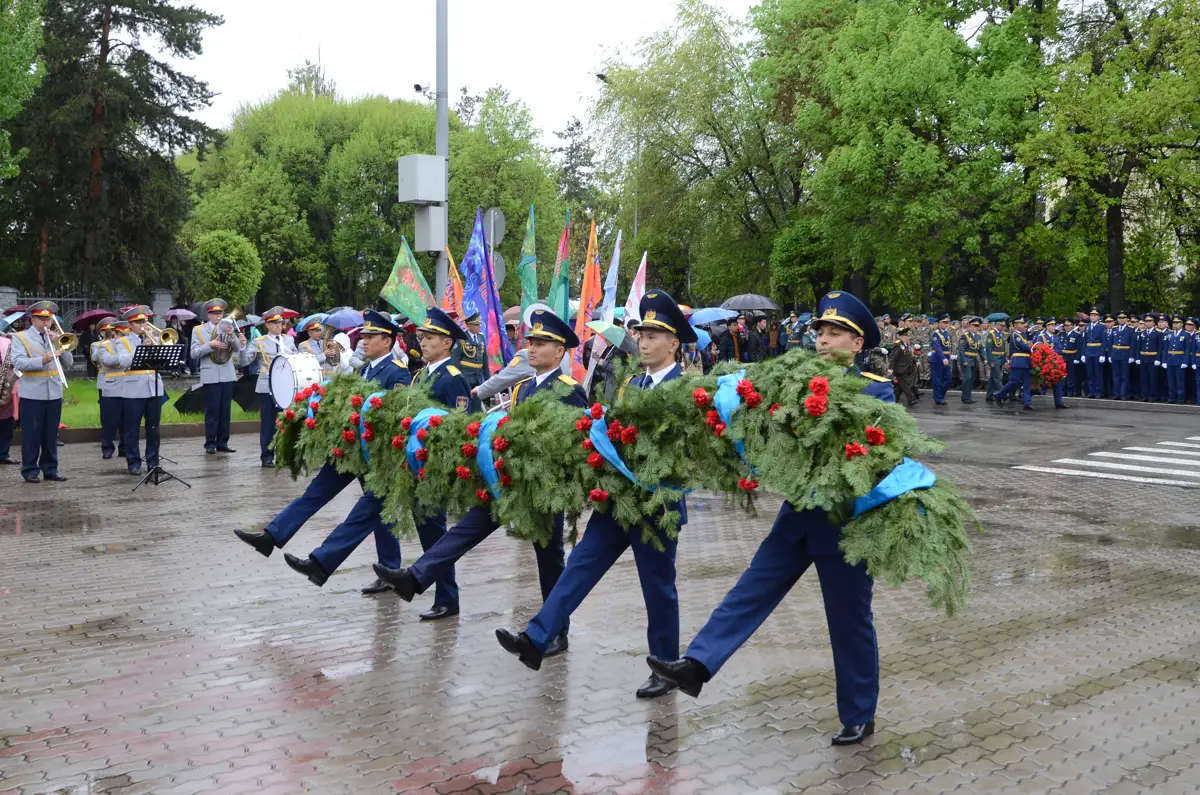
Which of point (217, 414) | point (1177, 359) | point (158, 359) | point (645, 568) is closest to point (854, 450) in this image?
point (645, 568)

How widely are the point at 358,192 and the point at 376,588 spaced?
147 ft

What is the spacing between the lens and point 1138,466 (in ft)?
50.8

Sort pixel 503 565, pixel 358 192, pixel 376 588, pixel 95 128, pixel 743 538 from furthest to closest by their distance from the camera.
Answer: pixel 358 192
pixel 95 128
pixel 743 538
pixel 503 565
pixel 376 588

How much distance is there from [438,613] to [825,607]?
121 inches

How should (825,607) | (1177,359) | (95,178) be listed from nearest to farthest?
(825,607), (1177,359), (95,178)

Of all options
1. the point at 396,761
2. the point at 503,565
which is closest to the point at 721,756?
the point at 396,761

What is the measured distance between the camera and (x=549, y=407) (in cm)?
623

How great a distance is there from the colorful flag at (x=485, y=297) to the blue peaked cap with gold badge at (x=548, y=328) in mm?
4088

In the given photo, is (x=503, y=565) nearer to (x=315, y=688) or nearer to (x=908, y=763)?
(x=315, y=688)

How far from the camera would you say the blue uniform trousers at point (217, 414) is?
16.2 metres

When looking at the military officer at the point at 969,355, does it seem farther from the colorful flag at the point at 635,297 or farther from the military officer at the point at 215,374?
the military officer at the point at 215,374

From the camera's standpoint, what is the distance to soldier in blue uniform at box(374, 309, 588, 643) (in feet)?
21.2

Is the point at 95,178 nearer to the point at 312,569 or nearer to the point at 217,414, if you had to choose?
the point at 217,414

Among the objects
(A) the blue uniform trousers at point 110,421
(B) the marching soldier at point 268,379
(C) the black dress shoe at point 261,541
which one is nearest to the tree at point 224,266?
(A) the blue uniform trousers at point 110,421
